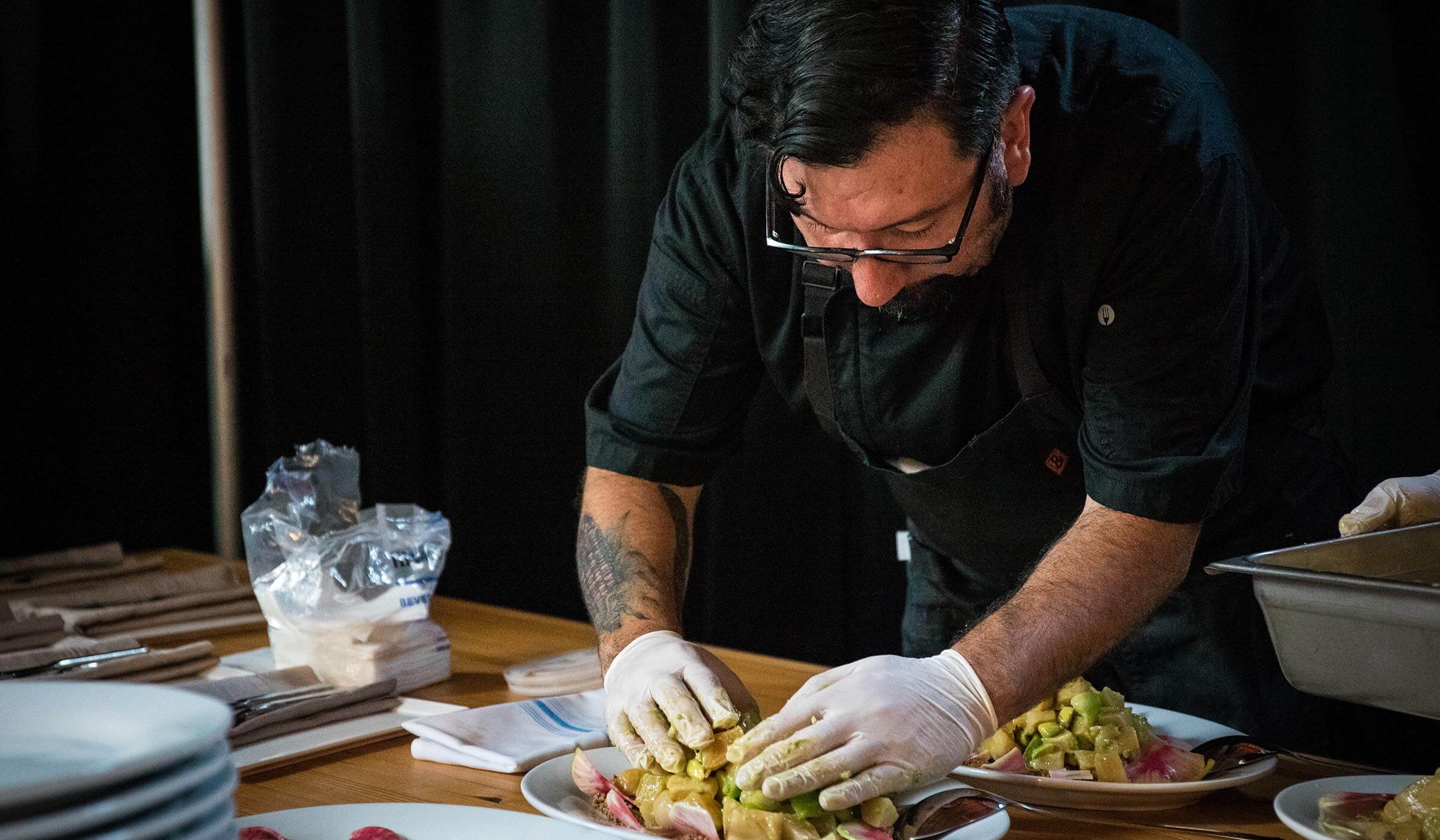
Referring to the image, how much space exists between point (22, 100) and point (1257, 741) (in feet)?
9.22

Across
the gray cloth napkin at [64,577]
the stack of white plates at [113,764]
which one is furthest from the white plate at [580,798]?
the gray cloth napkin at [64,577]

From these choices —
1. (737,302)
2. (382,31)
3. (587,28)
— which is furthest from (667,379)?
(382,31)

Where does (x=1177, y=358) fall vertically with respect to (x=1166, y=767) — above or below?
above

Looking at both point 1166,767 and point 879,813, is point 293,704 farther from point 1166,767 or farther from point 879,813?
point 1166,767

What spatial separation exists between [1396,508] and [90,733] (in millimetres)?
1121

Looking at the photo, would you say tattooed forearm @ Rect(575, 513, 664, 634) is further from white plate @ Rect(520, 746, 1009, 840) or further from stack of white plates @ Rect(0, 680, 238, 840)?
stack of white plates @ Rect(0, 680, 238, 840)

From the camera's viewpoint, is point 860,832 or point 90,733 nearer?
point 90,733

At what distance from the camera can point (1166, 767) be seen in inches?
43.5

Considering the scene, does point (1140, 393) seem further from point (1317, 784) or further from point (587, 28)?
point (587, 28)

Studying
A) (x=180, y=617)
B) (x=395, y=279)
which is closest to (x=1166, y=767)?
(x=180, y=617)

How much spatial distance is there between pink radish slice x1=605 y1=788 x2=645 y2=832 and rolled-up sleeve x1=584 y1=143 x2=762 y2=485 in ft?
1.86

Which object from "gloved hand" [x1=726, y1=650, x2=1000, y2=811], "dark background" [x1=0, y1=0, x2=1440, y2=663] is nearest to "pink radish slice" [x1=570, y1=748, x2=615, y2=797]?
"gloved hand" [x1=726, y1=650, x2=1000, y2=811]

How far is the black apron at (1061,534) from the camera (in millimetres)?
1519

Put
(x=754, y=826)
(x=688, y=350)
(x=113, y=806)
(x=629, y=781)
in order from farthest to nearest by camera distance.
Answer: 1. (x=688, y=350)
2. (x=629, y=781)
3. (x=754, y=826)
4. (x=113, y=806)
